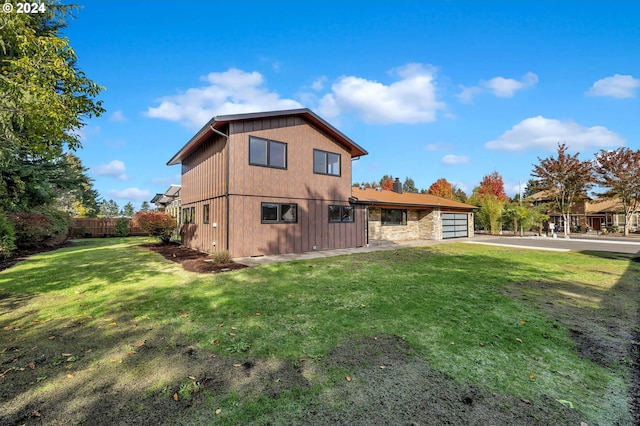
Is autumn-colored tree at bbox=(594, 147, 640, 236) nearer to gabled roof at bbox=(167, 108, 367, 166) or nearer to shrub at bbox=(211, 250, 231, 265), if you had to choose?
gabled roof at bbox=(167, 108, 367, 166)

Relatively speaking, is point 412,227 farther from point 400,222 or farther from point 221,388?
point 221,388

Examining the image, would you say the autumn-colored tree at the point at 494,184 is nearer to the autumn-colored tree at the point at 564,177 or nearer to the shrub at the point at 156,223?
the autumn-colored tree at the point at 564,177

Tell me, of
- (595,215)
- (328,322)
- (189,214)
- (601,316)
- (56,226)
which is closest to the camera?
(328,322)

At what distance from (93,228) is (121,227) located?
1977 millimetres

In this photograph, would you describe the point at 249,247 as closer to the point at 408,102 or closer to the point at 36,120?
the point at 36,120

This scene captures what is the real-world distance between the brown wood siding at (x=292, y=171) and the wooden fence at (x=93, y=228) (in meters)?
18.6

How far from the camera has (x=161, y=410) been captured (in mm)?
2369

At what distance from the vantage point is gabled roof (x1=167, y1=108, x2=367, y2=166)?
35.3ft

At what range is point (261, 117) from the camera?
37.9 ft

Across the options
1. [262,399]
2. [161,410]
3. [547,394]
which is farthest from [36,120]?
[547,394]

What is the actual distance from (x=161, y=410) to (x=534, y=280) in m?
8.69

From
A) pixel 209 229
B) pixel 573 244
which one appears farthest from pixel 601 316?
pixel 573 244

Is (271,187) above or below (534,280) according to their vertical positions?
above

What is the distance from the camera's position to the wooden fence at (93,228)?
22.2 m
